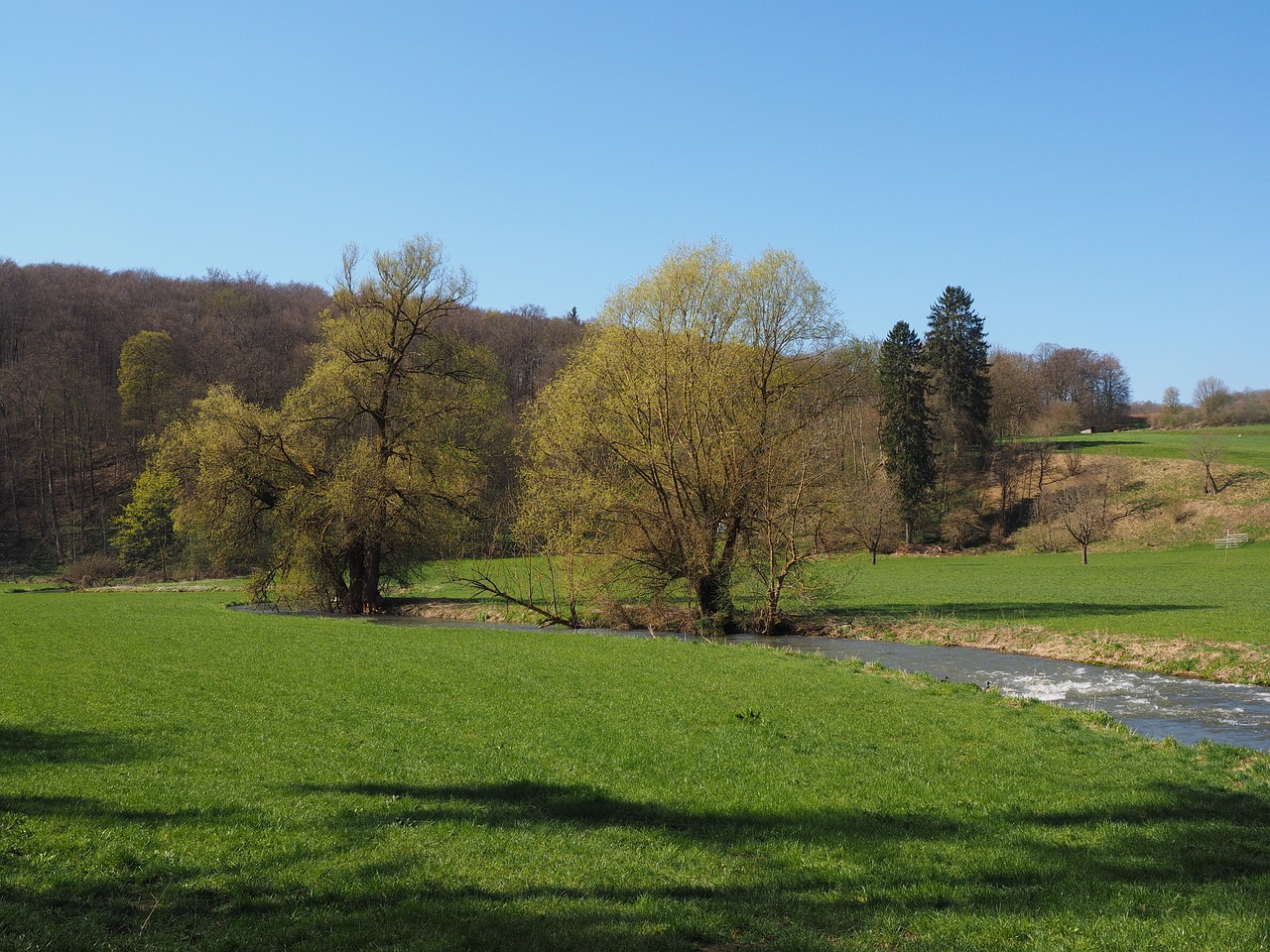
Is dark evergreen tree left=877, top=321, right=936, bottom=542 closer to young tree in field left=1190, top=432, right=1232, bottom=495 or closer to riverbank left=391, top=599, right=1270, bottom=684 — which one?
young tree in field left=1190, top=432, right=1232, bottom=495

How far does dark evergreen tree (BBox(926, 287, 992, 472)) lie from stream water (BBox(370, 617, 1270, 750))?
214 ft

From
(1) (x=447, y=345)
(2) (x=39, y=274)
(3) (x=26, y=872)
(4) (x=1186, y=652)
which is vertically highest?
(2) (x=39, y=274)

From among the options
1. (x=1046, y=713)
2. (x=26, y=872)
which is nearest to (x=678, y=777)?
(x=26, y=872)

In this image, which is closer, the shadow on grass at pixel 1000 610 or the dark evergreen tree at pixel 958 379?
the shadow on grass at pixel 1000 610

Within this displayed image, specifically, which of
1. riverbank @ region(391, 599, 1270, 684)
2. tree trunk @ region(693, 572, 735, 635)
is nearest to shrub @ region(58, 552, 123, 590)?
riverbank @ region(391, 599, 1270, 684)

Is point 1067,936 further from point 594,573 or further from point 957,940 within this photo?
point 594,573

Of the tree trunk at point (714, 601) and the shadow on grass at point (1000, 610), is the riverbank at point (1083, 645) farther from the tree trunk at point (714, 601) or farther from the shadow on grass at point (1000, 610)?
the tree trunk at point (714, 601)

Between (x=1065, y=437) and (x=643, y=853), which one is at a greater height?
(x=1065, y=437)

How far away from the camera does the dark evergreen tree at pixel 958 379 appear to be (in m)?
90.6

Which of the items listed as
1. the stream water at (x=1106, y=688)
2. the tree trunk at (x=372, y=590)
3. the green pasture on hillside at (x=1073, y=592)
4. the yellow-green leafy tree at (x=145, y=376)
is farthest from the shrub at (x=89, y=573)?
the stream water at (x=1106, y=688)

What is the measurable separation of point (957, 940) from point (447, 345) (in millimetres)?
43059

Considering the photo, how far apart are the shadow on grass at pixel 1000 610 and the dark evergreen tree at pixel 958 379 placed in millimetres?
54209

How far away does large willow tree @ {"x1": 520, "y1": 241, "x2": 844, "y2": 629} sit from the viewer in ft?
110

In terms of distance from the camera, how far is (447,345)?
153ft
